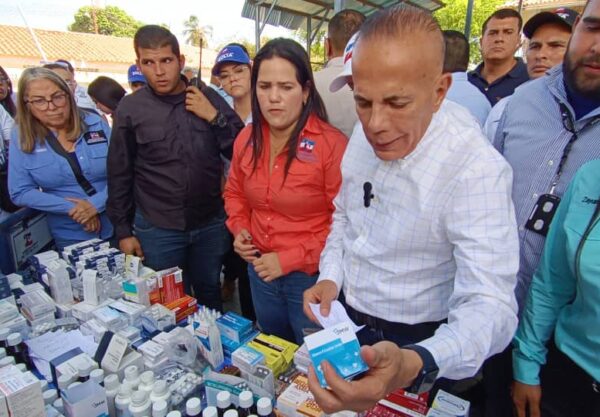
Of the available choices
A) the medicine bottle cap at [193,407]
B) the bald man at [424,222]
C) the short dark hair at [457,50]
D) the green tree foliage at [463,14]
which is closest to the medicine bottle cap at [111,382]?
the medicine bottle cap at [193,407]

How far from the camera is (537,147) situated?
1.37m

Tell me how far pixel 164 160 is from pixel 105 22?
47380mm

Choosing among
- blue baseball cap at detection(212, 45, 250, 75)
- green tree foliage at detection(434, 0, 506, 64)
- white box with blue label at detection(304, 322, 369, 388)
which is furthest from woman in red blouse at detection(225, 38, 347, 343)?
green tree foliage at detection(434, 0, 506, 64)

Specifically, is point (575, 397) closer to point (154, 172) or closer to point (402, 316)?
point (402, 316)

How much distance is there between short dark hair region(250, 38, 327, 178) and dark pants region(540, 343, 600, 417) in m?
1.30

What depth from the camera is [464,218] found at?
3.29 ft

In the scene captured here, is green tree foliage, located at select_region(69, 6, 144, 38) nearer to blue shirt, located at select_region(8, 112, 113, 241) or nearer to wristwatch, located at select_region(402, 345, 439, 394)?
blue shirt, located at select_region(8, 112, 113, 241)

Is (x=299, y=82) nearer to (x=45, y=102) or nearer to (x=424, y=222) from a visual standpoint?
(x=424, y=222)

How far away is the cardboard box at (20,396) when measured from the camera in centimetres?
122

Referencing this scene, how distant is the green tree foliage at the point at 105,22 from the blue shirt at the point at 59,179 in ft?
150

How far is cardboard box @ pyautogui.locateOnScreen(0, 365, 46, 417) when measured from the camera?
1225 mm

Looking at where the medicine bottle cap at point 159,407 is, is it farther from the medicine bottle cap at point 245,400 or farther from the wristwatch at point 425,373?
the wristwatch at point 425,373

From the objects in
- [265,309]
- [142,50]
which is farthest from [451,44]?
[265,309]

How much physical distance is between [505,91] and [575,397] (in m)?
2.98
